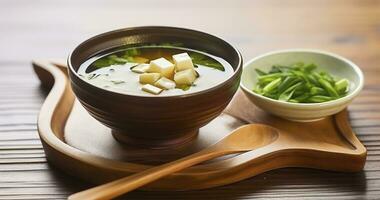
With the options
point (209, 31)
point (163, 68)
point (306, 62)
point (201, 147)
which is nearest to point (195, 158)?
point (201, 147)

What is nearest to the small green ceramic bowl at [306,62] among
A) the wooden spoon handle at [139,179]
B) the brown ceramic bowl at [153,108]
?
the brown ceramic bowl at [153,108]

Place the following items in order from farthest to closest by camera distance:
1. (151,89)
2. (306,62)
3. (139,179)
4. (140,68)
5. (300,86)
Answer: (306,62) < (300,86) < (140,68) < (151,89) < (139,179)

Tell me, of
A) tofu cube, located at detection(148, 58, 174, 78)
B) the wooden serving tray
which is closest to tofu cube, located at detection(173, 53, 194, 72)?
tofu cube, located at detection(148, 58, 174, 78)

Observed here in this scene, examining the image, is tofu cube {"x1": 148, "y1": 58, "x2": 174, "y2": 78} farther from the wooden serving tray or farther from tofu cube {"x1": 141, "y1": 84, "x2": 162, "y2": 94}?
the wooden serving tray

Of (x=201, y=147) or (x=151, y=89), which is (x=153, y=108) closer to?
(x=151, y=89)

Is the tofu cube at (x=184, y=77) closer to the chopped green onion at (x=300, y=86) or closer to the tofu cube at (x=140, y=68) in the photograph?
the tofu cube at (x=140, y=68)

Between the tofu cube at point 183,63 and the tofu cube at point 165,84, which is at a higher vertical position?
the tofu cube at point 183,63

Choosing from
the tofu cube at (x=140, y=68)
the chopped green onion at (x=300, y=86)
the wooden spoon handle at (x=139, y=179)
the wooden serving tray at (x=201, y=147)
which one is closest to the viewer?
the wooden spoon handle at (x=139, y=179)
